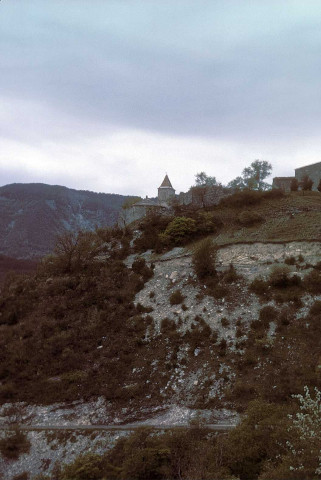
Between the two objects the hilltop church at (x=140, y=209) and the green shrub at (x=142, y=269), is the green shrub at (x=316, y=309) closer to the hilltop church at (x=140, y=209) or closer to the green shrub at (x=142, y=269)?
the green shrub at (x=142, y=269)

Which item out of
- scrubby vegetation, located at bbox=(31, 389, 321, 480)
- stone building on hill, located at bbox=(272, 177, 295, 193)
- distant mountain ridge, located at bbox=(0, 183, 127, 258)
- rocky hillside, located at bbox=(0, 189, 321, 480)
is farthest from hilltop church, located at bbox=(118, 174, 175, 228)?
distant mountain ridge, located at bbox=(0, 183, 127, 258)

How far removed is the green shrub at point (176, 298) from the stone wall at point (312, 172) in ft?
94.1

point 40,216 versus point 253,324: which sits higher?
point 40,216

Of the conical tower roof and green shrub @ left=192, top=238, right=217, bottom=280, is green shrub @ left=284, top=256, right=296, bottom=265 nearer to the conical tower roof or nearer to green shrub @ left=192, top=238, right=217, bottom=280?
green shrub @ left=192, top=238, right=217, bottom=280

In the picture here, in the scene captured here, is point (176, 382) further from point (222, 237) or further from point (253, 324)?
point (222, 237)

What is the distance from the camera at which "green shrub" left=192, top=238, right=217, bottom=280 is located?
23031 millimetres

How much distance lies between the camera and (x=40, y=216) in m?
126

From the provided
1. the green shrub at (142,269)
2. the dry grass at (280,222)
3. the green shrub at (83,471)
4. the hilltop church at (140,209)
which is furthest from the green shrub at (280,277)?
the hilltop church at (140,209)

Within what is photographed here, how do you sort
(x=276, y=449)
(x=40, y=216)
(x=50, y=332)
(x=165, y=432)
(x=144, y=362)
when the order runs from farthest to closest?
(x=40, y=216)
(x=50, y=332)
(x=144, y=362)
(x=165, y=432)
(x=276, y=449)

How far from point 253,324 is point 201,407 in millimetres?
5581

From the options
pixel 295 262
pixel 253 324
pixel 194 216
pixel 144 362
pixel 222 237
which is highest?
pixel 194 216

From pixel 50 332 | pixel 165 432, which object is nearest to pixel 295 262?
pixel 165 432

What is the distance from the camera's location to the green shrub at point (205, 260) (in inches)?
907

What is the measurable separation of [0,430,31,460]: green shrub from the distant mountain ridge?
9335 centimetres
